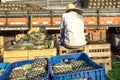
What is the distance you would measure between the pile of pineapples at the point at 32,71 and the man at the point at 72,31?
5.34 feet

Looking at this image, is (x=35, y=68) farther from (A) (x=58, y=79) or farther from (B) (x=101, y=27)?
(B) (x=101, y=27)

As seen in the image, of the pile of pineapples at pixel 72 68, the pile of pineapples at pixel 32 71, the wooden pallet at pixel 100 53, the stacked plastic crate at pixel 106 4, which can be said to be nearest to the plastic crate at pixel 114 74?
the wooden pallet at pixel 100 53

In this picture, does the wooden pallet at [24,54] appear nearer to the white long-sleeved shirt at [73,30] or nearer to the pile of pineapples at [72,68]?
the white long-sleeved shirt at [73,30]

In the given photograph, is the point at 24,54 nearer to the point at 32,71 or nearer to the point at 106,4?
the point at 32,71

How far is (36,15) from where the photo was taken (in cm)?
1186

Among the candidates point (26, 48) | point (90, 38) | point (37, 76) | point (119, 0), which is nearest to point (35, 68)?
point (37, 76)

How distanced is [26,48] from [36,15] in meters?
4.23

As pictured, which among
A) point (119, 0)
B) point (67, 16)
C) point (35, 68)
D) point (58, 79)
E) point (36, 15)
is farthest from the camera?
point (119, 0)

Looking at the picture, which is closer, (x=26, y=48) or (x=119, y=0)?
(x=26, y=48)

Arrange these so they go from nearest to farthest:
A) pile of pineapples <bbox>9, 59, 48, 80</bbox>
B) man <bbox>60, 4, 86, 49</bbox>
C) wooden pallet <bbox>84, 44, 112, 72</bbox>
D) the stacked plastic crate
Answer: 1. pile of pineapples <bbox>9, 59, 48, 80</bbox>
2. man <bbox>60, 4, 86, 49</bbox>
3. wooden pallet <bbox>84, 44, 112, 72</bbox>
4. the stacked plastic crate

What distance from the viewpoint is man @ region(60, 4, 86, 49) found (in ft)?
22.1

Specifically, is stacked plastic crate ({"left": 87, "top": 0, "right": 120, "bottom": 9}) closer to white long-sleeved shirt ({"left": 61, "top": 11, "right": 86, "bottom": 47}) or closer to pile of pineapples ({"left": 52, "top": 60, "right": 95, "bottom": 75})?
white long-sleeved shirt ({"left": 61, "top": 11, "right": 86, "bottom": 47})

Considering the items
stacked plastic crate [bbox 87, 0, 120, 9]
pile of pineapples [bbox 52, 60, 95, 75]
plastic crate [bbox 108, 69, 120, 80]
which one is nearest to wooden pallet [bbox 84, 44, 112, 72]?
plastic crate [bbox 108, 69, 120, 80]

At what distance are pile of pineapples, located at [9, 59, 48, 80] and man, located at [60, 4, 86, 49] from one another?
163cm
